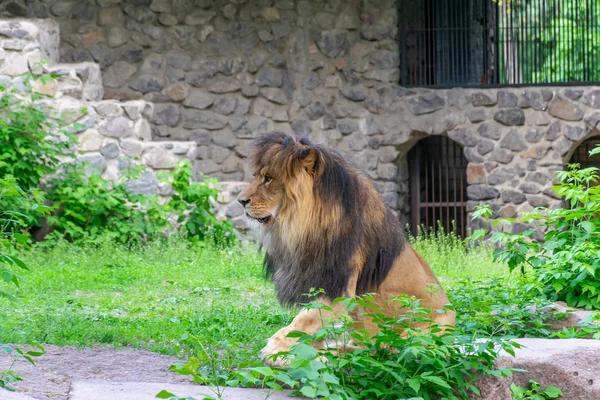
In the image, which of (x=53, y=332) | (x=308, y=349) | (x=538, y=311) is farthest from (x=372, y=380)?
(x=53, y=332)

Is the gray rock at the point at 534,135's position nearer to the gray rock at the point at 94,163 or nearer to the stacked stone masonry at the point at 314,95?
the stacked stone masonry at the point at 314,95

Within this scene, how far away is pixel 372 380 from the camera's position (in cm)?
472

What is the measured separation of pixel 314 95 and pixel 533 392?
28.7 ft

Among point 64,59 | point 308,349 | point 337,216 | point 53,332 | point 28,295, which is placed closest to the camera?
point 308,349

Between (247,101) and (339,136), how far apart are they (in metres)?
1.35

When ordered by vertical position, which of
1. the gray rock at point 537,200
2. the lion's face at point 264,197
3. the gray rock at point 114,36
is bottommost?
the gray rock at point 537,200

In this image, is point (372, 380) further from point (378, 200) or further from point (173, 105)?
point (173, 105)

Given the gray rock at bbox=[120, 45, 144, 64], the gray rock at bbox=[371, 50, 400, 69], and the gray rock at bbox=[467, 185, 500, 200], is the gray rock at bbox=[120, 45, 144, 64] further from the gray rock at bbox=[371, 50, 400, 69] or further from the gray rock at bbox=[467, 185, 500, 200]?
the gray rock at bbox=[467, 185, 500, 200]

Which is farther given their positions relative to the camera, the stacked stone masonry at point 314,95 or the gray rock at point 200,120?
the gray rock at point 200,120

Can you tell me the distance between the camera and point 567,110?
1303 cm

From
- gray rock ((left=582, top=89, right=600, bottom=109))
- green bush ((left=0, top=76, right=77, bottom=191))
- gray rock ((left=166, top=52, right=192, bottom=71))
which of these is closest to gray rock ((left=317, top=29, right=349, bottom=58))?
gray rock ((left=166, top=52, right=192, bottom=71))

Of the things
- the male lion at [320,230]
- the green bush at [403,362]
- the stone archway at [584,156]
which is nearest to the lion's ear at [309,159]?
the male lion at [320,230]

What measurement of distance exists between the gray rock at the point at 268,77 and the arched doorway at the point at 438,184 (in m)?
2.27

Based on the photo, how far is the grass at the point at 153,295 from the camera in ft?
20.0
